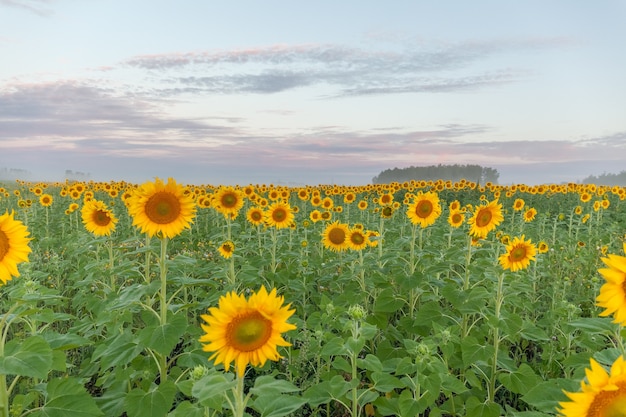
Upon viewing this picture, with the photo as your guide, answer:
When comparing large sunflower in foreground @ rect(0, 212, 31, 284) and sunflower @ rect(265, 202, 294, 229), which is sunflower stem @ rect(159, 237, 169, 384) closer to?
large sunflower in foreground @ rect(0, 212, 31, 284)

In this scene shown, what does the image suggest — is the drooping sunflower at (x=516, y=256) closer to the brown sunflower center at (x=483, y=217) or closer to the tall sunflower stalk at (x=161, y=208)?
the brown sunflower center at (x=483, y=217)

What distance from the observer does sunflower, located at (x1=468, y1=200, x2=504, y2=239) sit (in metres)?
5.51

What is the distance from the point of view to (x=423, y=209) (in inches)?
256

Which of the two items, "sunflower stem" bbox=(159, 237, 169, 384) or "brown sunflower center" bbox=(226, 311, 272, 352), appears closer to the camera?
"brown sunflower center" bbox=(226, 311, 272, 352)

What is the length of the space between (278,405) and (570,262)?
29.4ft

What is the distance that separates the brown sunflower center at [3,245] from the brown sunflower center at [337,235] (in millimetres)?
4605

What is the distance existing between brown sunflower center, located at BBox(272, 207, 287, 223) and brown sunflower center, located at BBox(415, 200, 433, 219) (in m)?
2.55

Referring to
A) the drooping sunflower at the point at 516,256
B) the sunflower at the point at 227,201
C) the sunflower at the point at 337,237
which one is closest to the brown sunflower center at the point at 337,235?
the sunflower at the point at 337,237

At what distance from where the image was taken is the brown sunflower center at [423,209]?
21.3ft

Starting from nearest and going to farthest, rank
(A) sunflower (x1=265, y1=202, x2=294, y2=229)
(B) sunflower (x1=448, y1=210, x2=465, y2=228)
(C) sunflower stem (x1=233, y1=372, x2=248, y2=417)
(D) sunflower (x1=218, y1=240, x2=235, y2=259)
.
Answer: (C) sunflower stem (x1=233, y1=372, x2=248, y2=417) → (D) sunflower (x1=218, y1=240, x2=235, y2=259) → (B) sunflower (x1=448, y1=210, x2=465, y2=228) → (A) sunflower (x1=265, y1=202, x2=294, y2=229)

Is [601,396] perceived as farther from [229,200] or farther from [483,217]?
[229,200]

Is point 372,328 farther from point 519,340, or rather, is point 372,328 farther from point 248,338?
point 519,340

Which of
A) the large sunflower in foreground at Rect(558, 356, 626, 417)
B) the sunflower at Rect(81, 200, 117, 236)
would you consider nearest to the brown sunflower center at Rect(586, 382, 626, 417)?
the large sunflower in foreground at Rect(558, 356, 626, 417)

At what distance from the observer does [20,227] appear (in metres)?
3.14
